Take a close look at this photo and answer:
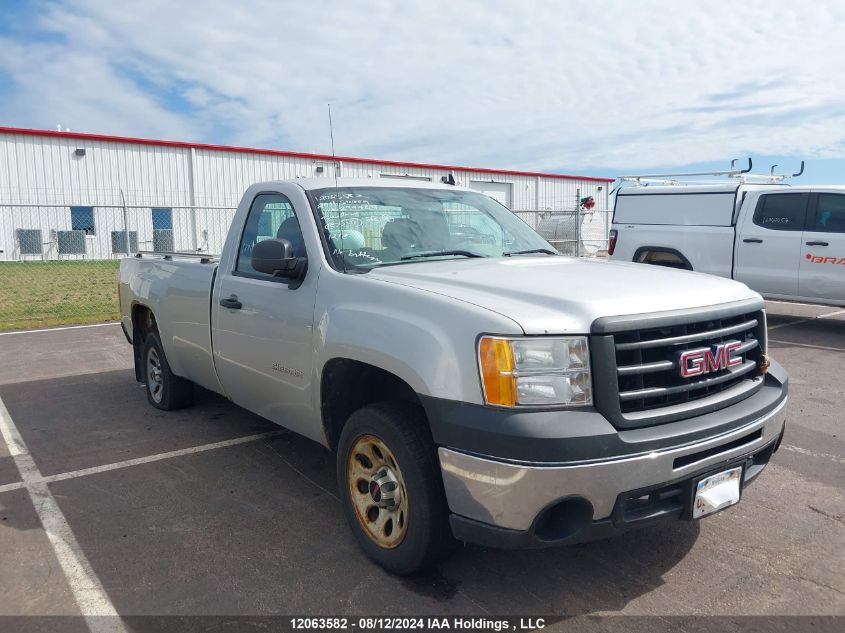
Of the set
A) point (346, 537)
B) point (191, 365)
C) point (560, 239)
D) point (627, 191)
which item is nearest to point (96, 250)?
point (560, 239)

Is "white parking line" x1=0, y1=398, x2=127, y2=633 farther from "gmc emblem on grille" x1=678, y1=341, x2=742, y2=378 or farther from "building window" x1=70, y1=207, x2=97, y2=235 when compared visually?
"building window" x1=70, y1=207, x2=97, y2=235

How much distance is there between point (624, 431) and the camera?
2811mm

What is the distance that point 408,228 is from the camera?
4.24m

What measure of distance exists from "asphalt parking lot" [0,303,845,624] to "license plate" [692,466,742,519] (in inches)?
16.2

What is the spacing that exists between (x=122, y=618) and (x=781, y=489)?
12.0 feet

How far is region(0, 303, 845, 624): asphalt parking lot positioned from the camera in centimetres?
314

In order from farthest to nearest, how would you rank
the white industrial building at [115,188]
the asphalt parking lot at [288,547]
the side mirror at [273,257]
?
the white industrial building at [115,188] → the side mirror at [273,257] → the asphalt parking lot at [288,547]

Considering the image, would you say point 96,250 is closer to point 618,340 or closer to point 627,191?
point 627,191

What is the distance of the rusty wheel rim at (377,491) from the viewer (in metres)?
3.24

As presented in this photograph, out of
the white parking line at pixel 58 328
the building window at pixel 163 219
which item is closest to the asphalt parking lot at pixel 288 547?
the white parking line at pixel 58 328

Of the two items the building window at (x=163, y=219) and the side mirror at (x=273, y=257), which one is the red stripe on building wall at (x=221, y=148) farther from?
the side mirror at (x=273, y=257)

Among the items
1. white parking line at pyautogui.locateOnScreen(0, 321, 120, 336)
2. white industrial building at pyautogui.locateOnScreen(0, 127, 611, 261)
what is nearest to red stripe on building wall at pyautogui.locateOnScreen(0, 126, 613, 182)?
white industrial building at pyautogui.locateOnScreen(0, 127, 611, 261)

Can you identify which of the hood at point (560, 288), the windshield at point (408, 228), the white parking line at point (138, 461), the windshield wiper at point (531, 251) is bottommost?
the white parking line at point (138, 461)

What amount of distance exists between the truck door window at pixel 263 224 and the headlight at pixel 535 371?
2.01m
